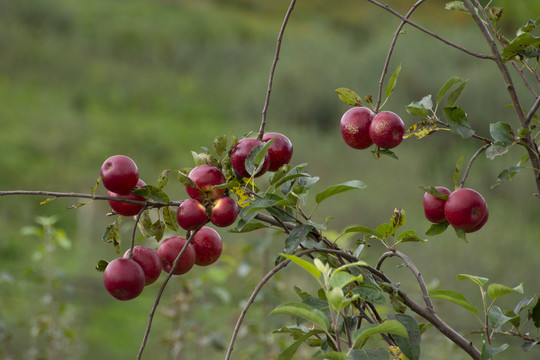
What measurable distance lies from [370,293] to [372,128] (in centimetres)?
12

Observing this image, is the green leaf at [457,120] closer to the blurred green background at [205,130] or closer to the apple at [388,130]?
the apple at [388,130]

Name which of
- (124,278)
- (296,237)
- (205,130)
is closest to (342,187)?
(296,237)

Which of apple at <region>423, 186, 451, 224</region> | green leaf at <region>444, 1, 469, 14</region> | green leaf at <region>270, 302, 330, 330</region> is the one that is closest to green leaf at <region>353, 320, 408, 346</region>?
green leaf at <region>270, 302, 330, 330</region>

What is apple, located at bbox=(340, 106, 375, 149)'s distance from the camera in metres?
0.46

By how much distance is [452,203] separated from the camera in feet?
1.40

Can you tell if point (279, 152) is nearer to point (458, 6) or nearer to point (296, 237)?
point (296, 237)

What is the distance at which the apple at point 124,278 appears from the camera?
0.38 metres

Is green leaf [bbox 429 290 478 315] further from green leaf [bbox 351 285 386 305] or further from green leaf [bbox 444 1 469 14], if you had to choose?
green leaf [bbox 444 1 469 14]

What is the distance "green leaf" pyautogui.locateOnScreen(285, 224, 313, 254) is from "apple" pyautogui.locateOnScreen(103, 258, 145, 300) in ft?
0.31

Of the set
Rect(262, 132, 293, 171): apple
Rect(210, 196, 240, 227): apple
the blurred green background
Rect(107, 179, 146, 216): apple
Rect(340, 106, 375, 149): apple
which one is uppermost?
Rect(340, 106, 375, 149): apple

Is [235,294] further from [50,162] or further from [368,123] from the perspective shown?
[368,123]

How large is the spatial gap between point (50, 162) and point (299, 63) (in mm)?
1589

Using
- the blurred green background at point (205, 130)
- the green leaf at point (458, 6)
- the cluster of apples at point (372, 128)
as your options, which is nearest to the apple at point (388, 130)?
the cluster of apples at point (372, 128)

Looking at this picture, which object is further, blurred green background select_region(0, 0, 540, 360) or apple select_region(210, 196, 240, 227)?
blurred green background select_region(0, 0, 540, 360)
